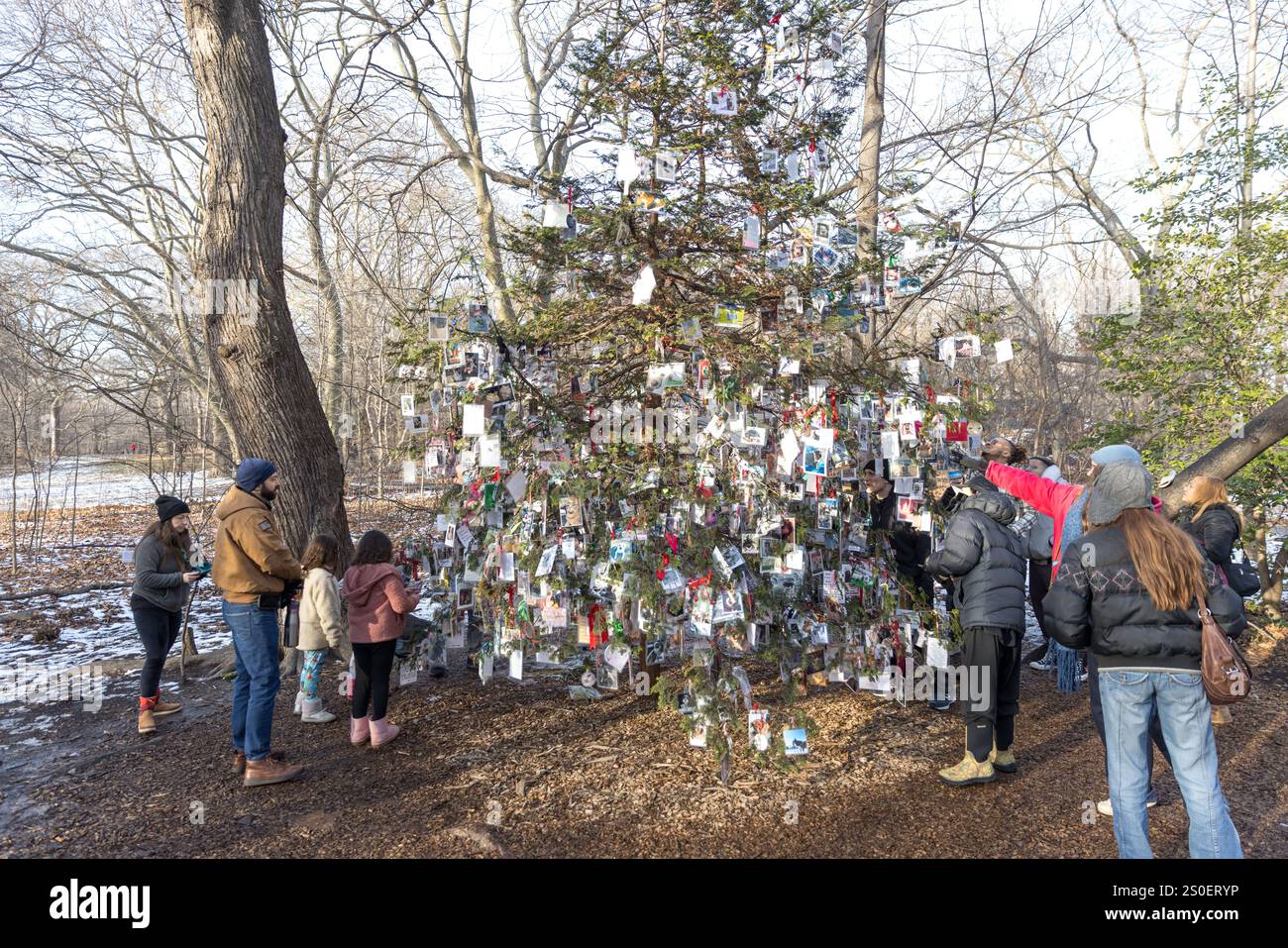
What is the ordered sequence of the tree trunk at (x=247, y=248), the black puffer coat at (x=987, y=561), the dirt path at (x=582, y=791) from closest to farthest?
the dirt path at (x=582, y=791), the black puffer coat at (x=987, y=561), the tree trunk at (x=247, y=248)

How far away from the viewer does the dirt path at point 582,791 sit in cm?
324

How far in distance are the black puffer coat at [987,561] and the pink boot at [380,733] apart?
132 inches

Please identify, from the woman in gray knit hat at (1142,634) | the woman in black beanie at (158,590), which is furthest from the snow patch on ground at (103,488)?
the woman in gray knit hat at (1142,634)

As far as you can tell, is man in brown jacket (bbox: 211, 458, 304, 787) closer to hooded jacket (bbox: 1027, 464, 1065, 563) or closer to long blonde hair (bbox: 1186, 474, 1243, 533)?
hooded jacket (bbox: 1027, 464, 1065, 563)

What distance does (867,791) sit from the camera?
369 centimetres

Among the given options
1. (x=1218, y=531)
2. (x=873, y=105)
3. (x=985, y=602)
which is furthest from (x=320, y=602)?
(x=873, y=105)

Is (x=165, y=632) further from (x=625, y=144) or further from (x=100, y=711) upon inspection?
(x=625, y=144)

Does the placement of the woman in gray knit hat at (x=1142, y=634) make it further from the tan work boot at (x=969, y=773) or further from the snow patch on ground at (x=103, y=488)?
the snow patch on ground at (x=103, y=488)

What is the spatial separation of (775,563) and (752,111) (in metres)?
2.48

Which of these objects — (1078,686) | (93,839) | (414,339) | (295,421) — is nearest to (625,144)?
(414,339)

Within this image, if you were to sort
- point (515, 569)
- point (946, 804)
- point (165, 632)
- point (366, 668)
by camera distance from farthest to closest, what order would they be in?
1. point (165, 632)
2. point (366, 668)
3. point (515, 569)
4. point (946, 804)

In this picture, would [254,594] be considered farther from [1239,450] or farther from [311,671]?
[1239,450]

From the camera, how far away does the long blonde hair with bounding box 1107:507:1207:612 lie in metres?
2.46

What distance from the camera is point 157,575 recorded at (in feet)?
14.9
